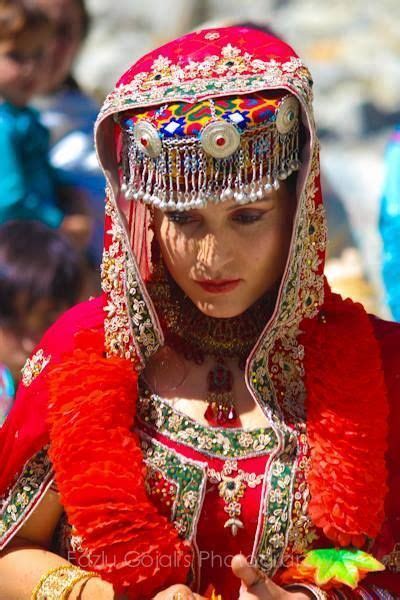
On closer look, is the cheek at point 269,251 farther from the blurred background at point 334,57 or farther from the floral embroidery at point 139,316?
the blurred background at point 334,57

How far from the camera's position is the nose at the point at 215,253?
264 cm

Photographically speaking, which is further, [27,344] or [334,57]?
[334,57]

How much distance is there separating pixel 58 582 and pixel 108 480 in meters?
0.23

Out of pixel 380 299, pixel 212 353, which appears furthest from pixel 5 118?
pixel 212 353

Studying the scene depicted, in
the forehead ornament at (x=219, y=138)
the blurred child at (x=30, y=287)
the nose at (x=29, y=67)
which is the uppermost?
the nose at (x=29, y=67)

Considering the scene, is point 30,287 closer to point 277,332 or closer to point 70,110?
point 70,110

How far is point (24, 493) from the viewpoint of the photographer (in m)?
2.75

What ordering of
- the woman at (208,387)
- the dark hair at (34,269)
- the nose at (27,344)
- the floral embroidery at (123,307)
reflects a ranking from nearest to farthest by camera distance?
the woman at (208,387) < the floral embroidery at (123,307) < the nose at (27,344) < the dark hair at (34,269)

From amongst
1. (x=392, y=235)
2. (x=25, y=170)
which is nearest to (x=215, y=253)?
(x=392, y=235)

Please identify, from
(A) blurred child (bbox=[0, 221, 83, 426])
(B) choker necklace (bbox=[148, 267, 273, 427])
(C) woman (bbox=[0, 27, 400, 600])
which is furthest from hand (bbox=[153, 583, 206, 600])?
(A) blurred child (bbox=[0, 221, 83, 426])

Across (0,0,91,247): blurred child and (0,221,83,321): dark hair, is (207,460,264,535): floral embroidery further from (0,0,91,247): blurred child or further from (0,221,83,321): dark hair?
(0,0,91,247): blurred child

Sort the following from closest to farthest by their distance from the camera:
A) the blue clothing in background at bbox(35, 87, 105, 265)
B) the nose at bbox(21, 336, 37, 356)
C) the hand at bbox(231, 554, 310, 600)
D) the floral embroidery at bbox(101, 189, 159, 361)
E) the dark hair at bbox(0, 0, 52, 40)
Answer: the hand at bbox(231, 554, 310, 600)
the floral embroidery at bbox(101, 189, 159, 361)
the nose at bbox(21, 336, 37, 356)
the dark hair at bbox(0, 0, 52, 40)
the blue clothing in background at bbox(35, 87, 105, 265)

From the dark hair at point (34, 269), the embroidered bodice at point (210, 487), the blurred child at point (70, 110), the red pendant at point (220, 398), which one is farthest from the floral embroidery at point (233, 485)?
the blurred child at point (70, 110)

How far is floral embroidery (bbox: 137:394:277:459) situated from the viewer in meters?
2.76
